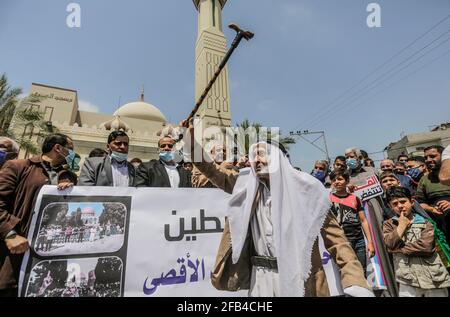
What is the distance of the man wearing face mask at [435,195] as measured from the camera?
242 cm

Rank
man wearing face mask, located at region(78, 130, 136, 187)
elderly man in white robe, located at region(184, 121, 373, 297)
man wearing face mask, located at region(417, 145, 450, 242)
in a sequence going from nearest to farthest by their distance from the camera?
elderly man in white robe, located at region(184, 121, 373, 297) → man wearing face mask, located at region(417, 145, 450, 242) → man wearing face mask, located at region(78, 130, 136, 187)

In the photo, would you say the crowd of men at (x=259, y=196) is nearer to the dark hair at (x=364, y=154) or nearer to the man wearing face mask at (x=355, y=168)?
the man wearing face mask at (x=355, y=168)

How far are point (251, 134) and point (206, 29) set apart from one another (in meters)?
11.2

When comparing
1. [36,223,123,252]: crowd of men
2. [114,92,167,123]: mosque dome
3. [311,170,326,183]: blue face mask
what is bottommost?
[36,223,123,252]: crowd of men

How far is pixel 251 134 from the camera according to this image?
14.5 meters

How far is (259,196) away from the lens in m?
1.67

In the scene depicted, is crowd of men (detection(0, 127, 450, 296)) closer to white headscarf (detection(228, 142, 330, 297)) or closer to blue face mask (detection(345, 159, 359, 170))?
white headscarf (detection(228, 142, 330, 297))

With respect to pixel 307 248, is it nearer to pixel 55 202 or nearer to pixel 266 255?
pixel 266 255

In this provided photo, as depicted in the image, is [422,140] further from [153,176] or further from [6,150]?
[6,150]

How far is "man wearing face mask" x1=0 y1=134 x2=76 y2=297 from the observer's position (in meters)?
1.72

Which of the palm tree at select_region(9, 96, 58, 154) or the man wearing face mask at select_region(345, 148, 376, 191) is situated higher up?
the palm tree at select_region(9, 96, 58, 154)

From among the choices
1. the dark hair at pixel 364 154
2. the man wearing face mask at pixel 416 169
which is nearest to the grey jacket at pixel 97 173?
the dark hair at pixel 364 154

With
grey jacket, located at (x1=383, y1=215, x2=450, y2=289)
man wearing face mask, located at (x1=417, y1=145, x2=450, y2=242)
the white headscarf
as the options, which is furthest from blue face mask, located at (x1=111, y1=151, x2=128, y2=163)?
man wearing face mask, located at (x1=417, y1=145, x2=450, y2=242)
